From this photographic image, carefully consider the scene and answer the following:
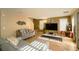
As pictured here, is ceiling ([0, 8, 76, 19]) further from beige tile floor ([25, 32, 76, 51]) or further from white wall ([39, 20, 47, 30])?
beige tile floor ([25, 32, 76, 51])

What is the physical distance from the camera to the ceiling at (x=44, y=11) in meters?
1.83

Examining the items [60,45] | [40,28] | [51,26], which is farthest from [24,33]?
[60,45]

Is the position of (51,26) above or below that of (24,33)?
above

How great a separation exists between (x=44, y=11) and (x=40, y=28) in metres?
0.31

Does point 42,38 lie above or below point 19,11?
below

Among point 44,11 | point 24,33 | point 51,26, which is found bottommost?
point 24,33

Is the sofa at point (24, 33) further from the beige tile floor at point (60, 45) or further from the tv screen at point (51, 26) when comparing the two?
the tv screen at point (51, 26)

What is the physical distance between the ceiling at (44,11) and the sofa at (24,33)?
0.27 meters

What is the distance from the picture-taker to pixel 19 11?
1840 millimetres

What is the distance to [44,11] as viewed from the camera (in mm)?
1853

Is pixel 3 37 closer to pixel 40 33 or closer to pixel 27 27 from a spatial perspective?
pixel 27 27

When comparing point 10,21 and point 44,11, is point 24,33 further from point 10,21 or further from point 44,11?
point 44,11
